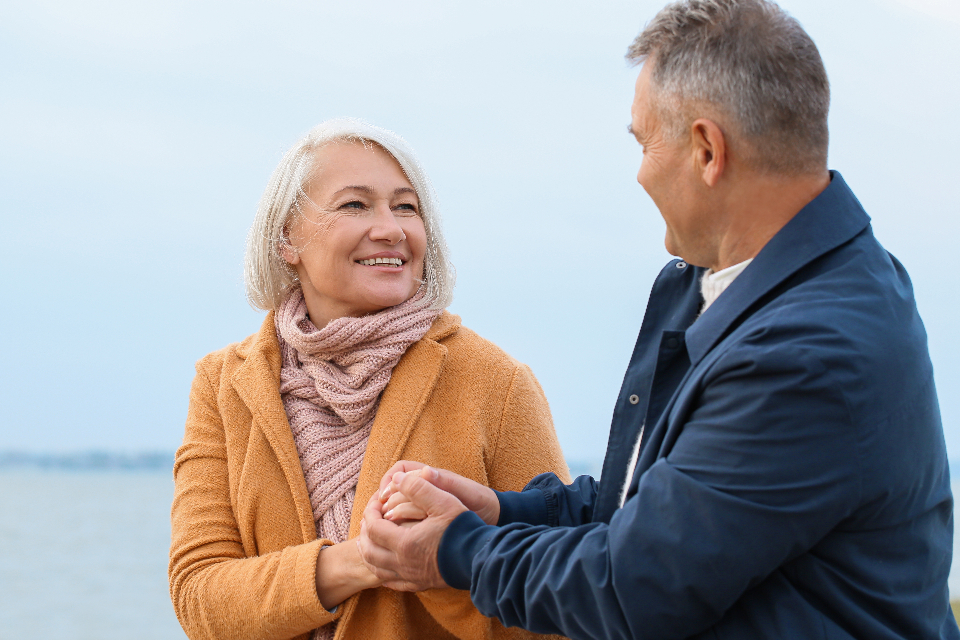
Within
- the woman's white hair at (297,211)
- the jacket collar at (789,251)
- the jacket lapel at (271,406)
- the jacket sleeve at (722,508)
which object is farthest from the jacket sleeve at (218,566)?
the jacket collar at (789,251)

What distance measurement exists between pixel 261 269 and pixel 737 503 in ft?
5.21

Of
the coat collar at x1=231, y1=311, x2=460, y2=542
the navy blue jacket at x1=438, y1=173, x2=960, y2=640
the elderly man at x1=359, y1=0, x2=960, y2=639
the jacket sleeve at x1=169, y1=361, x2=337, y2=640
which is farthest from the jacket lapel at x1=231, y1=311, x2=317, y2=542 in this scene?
the navy blue jacket at x1=438, y1=173, x2=960, y2=640

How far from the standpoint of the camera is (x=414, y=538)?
6.08 ft

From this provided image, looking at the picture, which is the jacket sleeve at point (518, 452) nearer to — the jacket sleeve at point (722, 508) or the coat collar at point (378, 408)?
the coat collar at point (378, 408)

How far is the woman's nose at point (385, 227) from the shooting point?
7.64ft

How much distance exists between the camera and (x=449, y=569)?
175 centimetres

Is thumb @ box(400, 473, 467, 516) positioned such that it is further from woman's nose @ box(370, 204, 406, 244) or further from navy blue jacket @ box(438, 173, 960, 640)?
woman's nose @ box(370, 204, 406, 244)

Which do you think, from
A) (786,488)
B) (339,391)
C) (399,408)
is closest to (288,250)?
(339,391)

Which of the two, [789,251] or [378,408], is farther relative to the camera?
[378,408]

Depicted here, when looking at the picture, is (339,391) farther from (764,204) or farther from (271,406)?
(764,204)

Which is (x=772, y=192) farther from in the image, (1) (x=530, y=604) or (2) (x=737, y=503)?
(1) (x=530, y=604)

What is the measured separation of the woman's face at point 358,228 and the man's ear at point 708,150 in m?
0.97

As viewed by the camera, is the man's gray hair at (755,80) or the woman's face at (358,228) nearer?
the man's gray hair at (755,80)

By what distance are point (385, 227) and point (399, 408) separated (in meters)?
0.47
